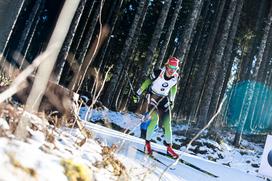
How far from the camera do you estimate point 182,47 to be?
14875mm

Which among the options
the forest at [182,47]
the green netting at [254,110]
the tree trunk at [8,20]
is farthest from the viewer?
the green netting at [254,110]

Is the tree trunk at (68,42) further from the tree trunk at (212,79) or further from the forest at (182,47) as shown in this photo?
the tree trunk at (212,79)

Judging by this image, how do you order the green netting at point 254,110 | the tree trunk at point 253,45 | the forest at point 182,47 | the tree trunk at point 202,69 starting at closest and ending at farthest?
1. the forest at point 182,47
2. the tree trunk at point 202,69
3. the tree trunk at point 253,45
4. the green netting at point 254,110

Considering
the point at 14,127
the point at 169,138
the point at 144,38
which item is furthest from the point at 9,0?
the point at 144,38

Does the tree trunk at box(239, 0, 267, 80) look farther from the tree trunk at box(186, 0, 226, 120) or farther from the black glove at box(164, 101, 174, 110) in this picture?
the black glove at box(164, 101, 174, 110)

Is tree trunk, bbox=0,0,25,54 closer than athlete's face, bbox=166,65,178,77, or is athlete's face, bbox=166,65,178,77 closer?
athlete's face, bbox=166,65,178,77

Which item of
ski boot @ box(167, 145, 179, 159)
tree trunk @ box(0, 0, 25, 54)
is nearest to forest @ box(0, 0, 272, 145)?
tree trunk @ box(0, 0, 25, 54)

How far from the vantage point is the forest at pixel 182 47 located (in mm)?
16547

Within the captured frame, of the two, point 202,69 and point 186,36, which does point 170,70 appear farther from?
point 202,69

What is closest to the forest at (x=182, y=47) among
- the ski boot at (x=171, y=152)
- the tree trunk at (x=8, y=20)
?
the tree trunk at (x=8, y=20)

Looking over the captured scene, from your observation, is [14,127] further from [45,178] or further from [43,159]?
[45,178]

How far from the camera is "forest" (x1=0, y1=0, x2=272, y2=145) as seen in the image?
→ 651 inches

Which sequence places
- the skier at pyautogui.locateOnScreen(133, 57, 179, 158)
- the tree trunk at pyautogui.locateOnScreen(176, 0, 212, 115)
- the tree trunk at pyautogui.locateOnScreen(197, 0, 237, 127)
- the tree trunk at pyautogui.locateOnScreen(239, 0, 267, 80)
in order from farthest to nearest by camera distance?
1. the tree trunk at pyautogui.locateOnScreen(176, 0, 212, 115)
2. the tree trunk at pyautogui.locateOnScreen(239, 0, 267, 80)
3. the tree trunk at pyautogui.locateOnScreen(197, 0, 237, 127)
4. the skier at pyautogui.locateOnScreen(133, 57, 179, 158)

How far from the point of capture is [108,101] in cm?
1611
